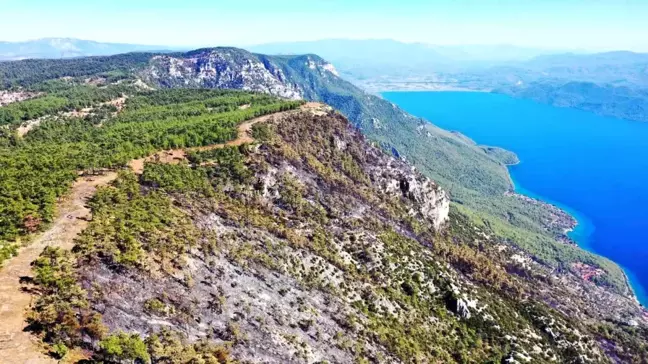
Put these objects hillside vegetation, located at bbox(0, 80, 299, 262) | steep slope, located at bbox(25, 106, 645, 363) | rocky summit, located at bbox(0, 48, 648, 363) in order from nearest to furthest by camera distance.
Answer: rocky summit, located at bbox(0, 48, 648, 363) < steep slope, located at bbox(25, 106, 645, 363) < hillside vegetation, located at bbox(0, 80, 299, 262)

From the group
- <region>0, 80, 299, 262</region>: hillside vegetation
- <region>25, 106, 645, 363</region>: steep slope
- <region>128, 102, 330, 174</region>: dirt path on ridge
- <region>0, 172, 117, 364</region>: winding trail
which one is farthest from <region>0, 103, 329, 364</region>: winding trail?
<region>128, 102, 330, 174</region>: dirt path on ridge

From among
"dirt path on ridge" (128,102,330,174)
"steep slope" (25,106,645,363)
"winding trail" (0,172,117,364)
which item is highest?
"dirt path on ridge" (128,102,330,174)

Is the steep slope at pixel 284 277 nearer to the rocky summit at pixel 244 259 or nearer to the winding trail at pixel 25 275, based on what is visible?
the rocky summit at pixel 244 259

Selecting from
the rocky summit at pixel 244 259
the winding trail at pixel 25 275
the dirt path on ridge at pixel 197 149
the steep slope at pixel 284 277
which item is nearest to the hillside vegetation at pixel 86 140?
the rocky summit at pixel 244 259

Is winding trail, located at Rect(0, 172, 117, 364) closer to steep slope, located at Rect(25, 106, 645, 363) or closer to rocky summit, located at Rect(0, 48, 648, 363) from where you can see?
rocky summit, located at Rect(0, 48, 648, 363)

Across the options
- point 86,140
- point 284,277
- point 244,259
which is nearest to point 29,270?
point 244,259

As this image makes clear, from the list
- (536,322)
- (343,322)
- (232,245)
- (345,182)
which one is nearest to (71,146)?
(232,245)

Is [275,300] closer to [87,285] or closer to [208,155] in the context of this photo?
[87,285]

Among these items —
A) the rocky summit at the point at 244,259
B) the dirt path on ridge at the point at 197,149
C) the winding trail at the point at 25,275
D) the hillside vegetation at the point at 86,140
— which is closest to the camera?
the winding trail at the point at 25,275
